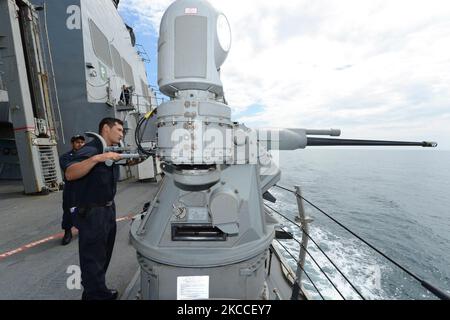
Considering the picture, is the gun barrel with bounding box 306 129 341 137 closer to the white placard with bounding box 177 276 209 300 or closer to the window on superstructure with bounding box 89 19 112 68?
the white placard with bounding box 177 276 209 300

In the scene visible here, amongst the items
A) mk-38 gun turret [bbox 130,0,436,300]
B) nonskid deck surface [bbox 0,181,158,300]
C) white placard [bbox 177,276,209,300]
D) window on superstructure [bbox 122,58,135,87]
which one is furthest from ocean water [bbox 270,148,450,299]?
window on superstructure [bbox 122,58,135,87]

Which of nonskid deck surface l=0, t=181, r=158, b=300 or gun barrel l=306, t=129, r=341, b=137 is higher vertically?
gun barrel l=306, t=129, r=341, b=137

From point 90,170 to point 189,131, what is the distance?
98 cm

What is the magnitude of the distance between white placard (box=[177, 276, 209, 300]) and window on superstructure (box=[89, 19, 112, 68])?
918cm

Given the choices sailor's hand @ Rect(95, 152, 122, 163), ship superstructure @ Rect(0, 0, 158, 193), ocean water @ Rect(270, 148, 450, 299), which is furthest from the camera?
ship superstructure @ Rect(0, 0, 158, 193)

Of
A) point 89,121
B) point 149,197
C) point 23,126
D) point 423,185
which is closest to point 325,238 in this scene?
point 149,197

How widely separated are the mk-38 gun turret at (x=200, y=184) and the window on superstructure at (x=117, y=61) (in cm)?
1016

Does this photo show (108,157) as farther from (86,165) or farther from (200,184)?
(200,184)

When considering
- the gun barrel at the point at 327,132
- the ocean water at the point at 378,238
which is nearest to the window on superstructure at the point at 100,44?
the ocean water at the point at 378,238

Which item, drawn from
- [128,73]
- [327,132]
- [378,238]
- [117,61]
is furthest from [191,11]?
[378,238]

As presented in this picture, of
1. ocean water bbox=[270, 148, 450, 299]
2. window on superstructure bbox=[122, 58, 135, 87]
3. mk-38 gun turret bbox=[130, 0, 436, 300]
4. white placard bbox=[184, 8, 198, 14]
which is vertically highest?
window on superstructure bbox=[122, 58, 135, 87]

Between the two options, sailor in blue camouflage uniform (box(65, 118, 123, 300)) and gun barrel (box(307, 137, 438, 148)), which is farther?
gun barrel (box(307, 137, 438, 148))

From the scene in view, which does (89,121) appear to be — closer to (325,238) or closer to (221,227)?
(221,227)

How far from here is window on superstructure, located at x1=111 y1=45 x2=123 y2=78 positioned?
10.2m
